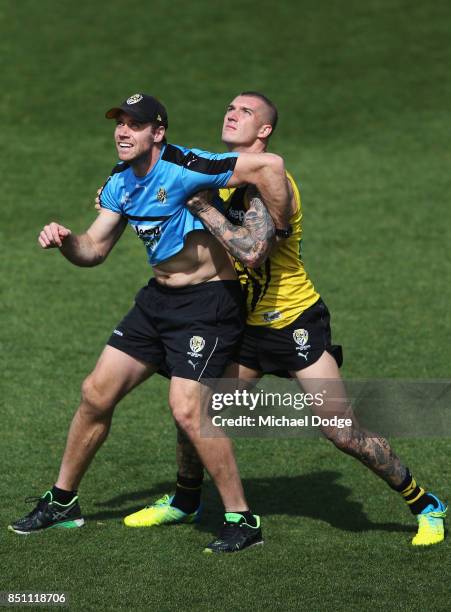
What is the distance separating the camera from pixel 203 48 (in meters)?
19.2

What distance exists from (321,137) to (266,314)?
10.4 metres

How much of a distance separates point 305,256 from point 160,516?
20.4 feet

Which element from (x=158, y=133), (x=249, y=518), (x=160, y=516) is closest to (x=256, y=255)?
(x=158, y=133)

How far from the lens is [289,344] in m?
6.73

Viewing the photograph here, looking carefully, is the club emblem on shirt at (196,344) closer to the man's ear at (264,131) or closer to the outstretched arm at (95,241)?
the outstretched arm at (95,241)

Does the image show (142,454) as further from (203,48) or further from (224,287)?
(203,48)

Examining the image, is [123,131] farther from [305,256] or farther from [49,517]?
[305,256]

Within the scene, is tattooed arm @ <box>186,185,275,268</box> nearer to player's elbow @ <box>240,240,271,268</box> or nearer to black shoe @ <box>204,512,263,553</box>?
player's elbow @ <box>240,240,271,268</box>

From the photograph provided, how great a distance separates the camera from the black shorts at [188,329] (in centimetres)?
655

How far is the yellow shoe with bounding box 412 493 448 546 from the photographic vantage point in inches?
261

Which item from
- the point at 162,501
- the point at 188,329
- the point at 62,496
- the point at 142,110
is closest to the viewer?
the point at 142,110

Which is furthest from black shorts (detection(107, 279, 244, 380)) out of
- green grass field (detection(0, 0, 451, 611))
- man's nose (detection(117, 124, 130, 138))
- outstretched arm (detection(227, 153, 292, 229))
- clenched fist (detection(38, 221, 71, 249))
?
green grass field (detection(0, 0, 451, 611))

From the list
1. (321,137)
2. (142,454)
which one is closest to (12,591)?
(142,454)

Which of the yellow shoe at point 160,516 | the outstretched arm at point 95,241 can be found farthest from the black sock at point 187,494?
the outstretched arm at point 95,241
